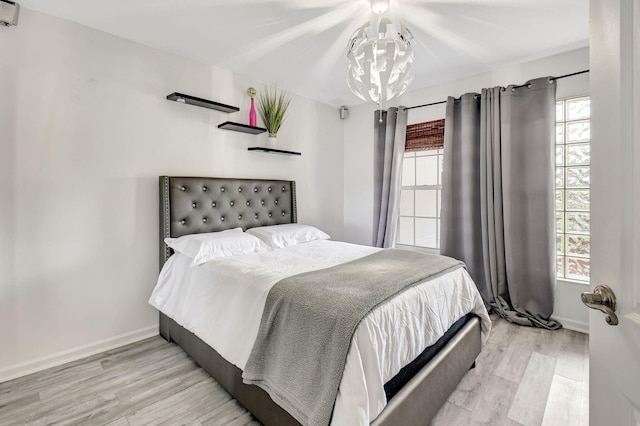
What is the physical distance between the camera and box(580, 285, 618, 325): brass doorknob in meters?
0.68

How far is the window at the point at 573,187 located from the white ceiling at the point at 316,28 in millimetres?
601

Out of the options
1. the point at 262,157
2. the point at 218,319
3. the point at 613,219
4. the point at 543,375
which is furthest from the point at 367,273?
the point at 262,157

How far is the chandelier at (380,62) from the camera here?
5.62 ft

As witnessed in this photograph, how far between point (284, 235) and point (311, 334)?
164 cm

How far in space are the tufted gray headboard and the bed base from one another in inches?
36.8

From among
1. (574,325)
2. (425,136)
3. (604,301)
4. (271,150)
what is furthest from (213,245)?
(574,325)

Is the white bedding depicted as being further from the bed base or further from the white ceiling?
the white ceiling

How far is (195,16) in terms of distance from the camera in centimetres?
215

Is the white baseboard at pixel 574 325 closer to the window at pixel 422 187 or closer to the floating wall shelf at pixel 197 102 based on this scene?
the window at pixel 422 187

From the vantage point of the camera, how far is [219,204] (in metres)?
2.90

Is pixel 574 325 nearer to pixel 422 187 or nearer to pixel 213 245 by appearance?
pixel 422 187

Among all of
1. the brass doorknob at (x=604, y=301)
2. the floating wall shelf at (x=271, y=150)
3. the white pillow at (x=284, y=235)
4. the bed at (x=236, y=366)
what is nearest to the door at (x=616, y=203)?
the brass doorknob at (x=604, y=301)

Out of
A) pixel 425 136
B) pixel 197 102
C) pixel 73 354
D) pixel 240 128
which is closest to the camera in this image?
pixel 73 354

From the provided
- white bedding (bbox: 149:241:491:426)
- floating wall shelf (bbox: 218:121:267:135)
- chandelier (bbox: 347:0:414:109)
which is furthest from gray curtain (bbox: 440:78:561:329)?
floating wall shelf (bbox: 218:121:267:135)
